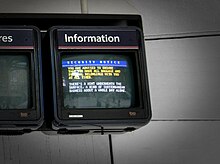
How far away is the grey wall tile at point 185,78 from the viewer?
2289 millimetres

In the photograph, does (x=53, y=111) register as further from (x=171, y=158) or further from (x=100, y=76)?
(x=171, y=158)

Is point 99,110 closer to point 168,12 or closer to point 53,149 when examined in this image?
point 53,149

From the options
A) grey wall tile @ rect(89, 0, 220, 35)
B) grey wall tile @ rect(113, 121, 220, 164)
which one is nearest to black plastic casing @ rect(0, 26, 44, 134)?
grey wall tile @ rect(113, 121, 220, 164)

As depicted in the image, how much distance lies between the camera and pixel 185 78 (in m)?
2.35

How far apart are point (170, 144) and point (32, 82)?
71 cm

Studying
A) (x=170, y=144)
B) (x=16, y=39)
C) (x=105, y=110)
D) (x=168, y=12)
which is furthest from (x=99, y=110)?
(x=168, y=12)

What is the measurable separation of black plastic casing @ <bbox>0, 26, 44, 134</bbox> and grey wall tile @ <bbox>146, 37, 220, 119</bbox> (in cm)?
64

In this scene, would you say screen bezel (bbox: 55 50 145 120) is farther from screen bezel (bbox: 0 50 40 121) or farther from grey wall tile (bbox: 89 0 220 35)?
grey wall tile (bbox: 89 0 220 35)

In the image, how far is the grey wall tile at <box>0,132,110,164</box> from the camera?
2.11 metres

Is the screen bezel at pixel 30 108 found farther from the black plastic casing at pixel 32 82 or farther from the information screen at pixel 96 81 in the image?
the information screen at pixel 96 81

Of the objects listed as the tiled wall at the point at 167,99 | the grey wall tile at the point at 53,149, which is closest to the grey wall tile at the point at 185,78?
the tiled wall at the point at 167,99

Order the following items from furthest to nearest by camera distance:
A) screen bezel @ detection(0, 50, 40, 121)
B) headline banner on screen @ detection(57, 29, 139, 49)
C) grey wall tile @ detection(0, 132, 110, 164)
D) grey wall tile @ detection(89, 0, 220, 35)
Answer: grey wall tile @ detection(89, 0, 220, 35)
grey wall tile @ detection(0, 132, 110, 164)
headline banner on screen @ detection(57, 29, 139, 49)
screen bezel @ detection(0, 50, 40, 121)

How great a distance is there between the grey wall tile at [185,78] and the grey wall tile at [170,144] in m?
0.05

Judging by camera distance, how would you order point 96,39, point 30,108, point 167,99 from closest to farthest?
point 30,108
point 96,39
point 167,99
